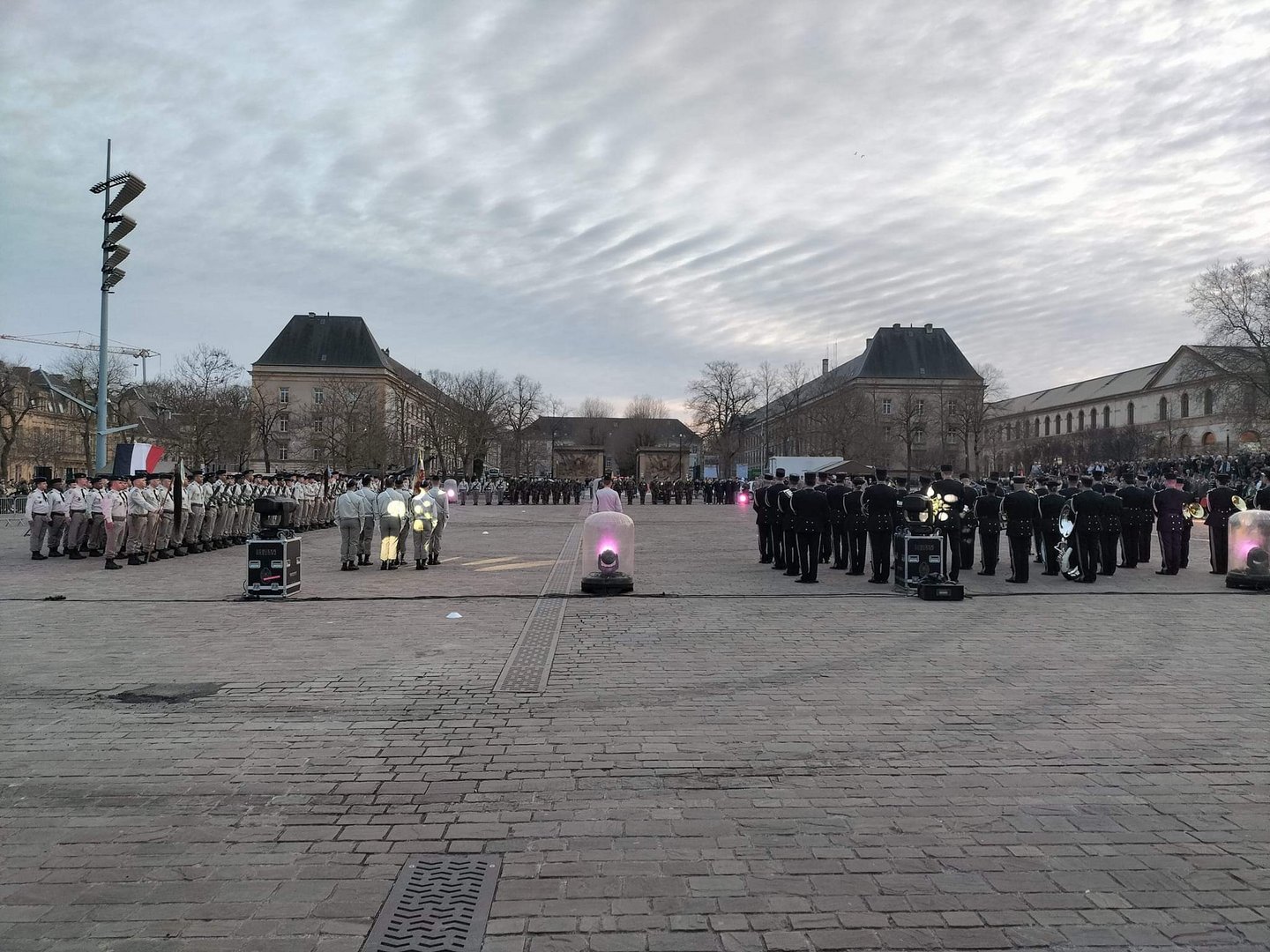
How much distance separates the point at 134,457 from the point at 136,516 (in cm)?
440

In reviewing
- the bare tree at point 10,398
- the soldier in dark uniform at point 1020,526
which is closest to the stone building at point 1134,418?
the soldier in dark uniform at point 1020,526

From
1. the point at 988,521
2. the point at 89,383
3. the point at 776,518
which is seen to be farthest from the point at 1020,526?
the point at 89,383

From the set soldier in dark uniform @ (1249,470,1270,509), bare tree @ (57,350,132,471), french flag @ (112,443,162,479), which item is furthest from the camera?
bare tree @ (57,350,132,471)

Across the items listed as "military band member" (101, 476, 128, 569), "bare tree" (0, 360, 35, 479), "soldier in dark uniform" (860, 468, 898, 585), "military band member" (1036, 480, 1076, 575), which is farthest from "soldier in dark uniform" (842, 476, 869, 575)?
"bare tree" (0, 360, 35, 479)

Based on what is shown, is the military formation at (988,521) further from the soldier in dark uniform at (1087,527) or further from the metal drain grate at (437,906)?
the metal drain grate at (437,906)

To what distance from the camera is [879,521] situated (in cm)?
1470

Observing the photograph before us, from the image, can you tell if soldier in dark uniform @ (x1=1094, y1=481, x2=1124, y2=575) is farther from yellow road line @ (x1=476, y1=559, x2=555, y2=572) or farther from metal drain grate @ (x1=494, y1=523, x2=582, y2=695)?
yellow road line @ (x1=476, y1=559, x2=555, y2=572)

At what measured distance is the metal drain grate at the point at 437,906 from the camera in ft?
10.6

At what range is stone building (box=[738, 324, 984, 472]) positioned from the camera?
77750mm

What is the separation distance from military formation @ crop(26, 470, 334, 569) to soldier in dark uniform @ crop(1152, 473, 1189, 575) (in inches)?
692

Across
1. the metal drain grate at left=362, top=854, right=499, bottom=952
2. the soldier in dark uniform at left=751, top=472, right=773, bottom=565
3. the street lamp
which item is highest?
the street lamp

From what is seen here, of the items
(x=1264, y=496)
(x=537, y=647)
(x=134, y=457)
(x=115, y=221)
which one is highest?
(x=115, y=221)

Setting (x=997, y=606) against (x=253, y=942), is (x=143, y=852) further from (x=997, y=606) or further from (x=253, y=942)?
(x=997, y=606)

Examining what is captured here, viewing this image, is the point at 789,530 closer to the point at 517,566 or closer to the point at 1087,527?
the point at 1087,527
